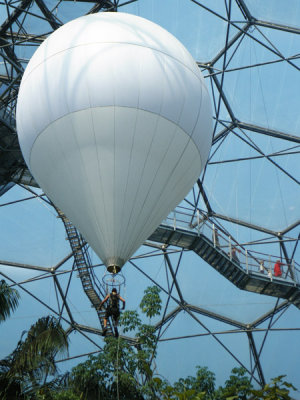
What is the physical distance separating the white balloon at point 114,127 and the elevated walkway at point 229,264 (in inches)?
410

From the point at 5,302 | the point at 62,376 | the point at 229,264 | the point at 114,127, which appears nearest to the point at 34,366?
the point at 62,376

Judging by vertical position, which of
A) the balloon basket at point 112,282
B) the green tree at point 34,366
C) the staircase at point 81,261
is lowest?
the green tree at point 34,366

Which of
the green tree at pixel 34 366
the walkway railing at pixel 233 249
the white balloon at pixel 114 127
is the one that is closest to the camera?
the green tree at pixel 34 366

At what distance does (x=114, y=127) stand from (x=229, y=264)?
552 inches

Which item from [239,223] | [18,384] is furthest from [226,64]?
[18,384]

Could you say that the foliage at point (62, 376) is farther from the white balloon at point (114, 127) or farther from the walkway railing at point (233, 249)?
the walkway railing at point (233, 249)

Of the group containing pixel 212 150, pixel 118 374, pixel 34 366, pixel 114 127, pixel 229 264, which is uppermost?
pixel 212 150

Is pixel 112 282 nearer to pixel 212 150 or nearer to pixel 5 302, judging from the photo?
pixel 5 302

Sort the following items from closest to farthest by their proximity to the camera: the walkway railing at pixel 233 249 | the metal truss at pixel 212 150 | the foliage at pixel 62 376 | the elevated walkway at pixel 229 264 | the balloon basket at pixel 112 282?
the foliage at pixel 62 376, the balloon basket at pixel 112 282, the metal truss at pixel 212 150, the elevated walkway at pixel 229 264, the walkway railing at pixel 233 249

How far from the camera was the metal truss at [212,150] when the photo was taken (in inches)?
998

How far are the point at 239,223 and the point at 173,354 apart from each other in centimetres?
710

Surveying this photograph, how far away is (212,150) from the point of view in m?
29.8

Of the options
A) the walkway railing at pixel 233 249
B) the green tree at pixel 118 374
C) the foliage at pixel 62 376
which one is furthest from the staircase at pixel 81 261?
the foliage at pixel 62 376

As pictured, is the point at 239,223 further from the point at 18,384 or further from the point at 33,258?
the point at 18,384
